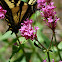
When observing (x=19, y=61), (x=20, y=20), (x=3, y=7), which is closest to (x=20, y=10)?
(x=20, y=20)

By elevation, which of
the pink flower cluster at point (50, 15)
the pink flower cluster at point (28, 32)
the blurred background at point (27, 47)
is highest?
the pink flower cluster at point (50, 15)

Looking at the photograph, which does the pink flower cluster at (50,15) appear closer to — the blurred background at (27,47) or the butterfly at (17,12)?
the butterfly at (17,12)

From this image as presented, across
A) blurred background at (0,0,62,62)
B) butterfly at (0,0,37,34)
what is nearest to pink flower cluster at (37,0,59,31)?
butterfly at (0,0,37,34)

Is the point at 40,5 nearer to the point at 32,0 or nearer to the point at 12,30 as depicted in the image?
the point at 32,0

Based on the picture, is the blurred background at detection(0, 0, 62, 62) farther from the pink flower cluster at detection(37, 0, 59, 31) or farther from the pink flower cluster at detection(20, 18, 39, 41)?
the pink flower cluster at detection(37, 0, 59, 31)

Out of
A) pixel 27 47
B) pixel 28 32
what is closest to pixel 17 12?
pixel 28 32

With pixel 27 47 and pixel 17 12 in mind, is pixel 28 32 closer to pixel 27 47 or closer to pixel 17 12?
pixel 17 12

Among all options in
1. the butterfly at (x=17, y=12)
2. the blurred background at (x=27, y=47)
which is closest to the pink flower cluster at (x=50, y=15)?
the butterfly at (x=17, y=12)

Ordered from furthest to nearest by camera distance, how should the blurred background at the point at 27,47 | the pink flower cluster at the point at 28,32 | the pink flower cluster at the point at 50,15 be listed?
the blurred background at the point at 27,47, the pink flower cluster at the point at 50,15, the pink flower cluster at the point at 28,32
